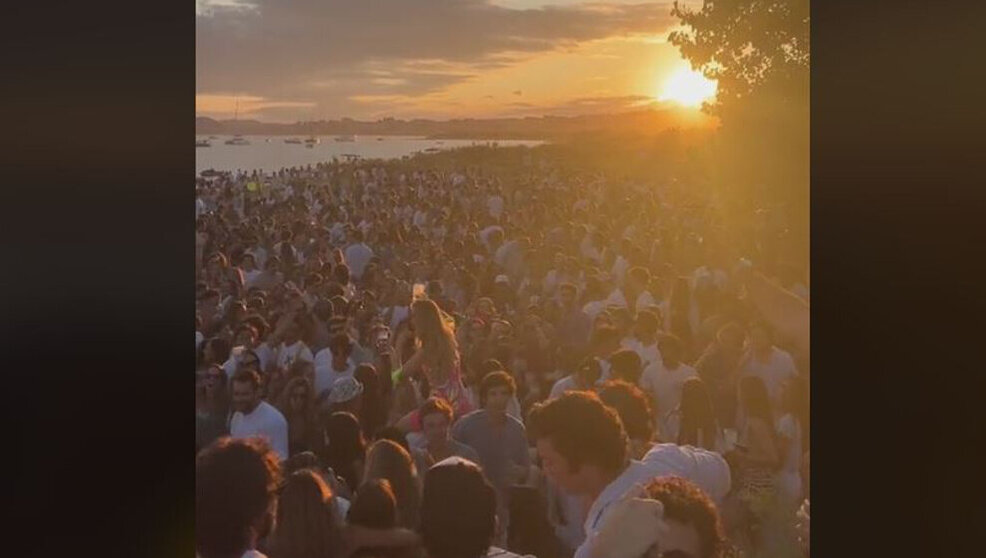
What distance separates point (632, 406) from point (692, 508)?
374 millimetres

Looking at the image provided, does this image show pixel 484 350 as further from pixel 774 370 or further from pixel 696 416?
pixel 774 370

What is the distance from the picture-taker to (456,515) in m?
3.60

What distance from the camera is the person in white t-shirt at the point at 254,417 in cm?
367

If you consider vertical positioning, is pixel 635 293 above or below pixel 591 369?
above

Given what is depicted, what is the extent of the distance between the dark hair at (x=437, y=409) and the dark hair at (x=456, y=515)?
0.58ft

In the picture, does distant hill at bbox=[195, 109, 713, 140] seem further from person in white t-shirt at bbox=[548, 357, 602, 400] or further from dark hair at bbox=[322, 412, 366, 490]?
dark hair at bbox=[322, 412, 366, 490]

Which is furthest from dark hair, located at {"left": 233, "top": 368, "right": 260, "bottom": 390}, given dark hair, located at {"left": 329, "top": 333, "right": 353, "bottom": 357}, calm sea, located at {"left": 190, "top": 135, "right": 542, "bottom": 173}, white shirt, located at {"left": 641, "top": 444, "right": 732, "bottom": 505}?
white shirt, located at {"left": 641, "top": 444, "right": 732, "bottom": 505}

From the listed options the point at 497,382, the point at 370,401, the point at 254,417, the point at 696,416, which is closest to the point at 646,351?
the point at 696,416

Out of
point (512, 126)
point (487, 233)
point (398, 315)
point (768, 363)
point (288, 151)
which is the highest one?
point (512, 126)

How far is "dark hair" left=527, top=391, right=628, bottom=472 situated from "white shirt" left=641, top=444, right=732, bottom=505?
0.12 meters
